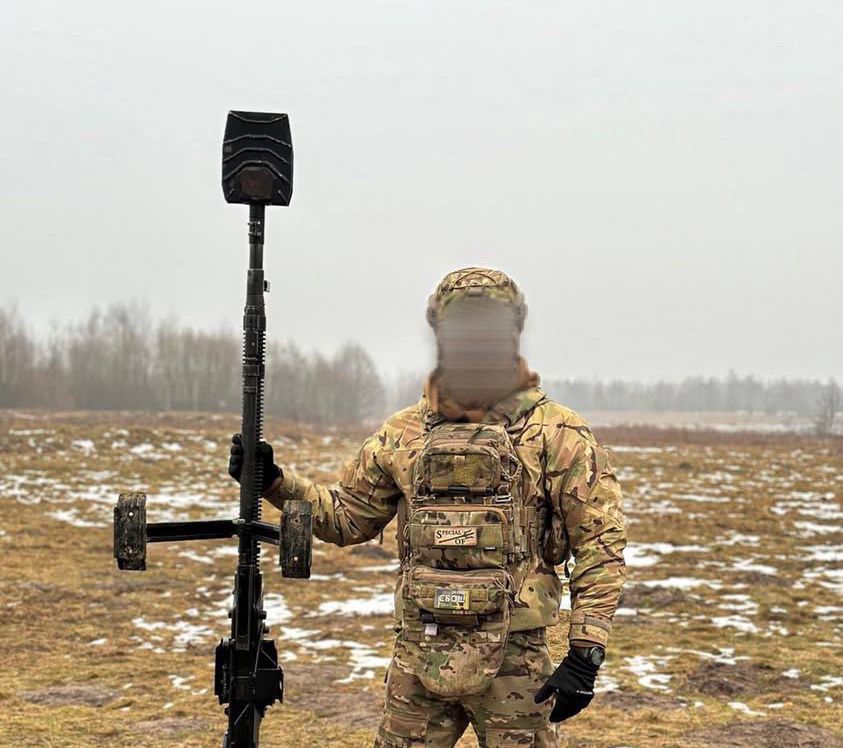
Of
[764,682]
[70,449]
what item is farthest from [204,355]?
[764,682]

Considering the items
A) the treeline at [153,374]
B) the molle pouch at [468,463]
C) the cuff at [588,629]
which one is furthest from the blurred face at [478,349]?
the treeline at [153,374]

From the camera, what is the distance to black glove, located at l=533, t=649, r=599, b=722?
257 cm

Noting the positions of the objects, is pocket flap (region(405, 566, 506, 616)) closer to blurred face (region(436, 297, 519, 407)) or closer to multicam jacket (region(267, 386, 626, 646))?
multicam jacket (region(267, 386, 626, 646))

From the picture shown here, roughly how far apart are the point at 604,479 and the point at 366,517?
0.90 metres

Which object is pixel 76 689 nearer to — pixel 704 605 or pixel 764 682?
pixel 764 682

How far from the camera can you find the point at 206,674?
22.6 ft

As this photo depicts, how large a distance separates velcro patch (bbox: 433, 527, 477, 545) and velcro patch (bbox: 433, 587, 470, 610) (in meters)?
0.14

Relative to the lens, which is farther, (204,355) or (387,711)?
(204,355)

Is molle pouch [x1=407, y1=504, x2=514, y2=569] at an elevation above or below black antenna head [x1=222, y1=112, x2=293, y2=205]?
below

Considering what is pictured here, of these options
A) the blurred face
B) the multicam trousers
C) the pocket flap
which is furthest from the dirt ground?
the blurred face

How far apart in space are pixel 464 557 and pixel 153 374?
75.1 metres

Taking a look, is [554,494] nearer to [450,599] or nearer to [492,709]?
[450,599]

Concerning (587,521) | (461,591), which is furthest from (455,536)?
(587,521)

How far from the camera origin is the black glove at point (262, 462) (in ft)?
10.3
